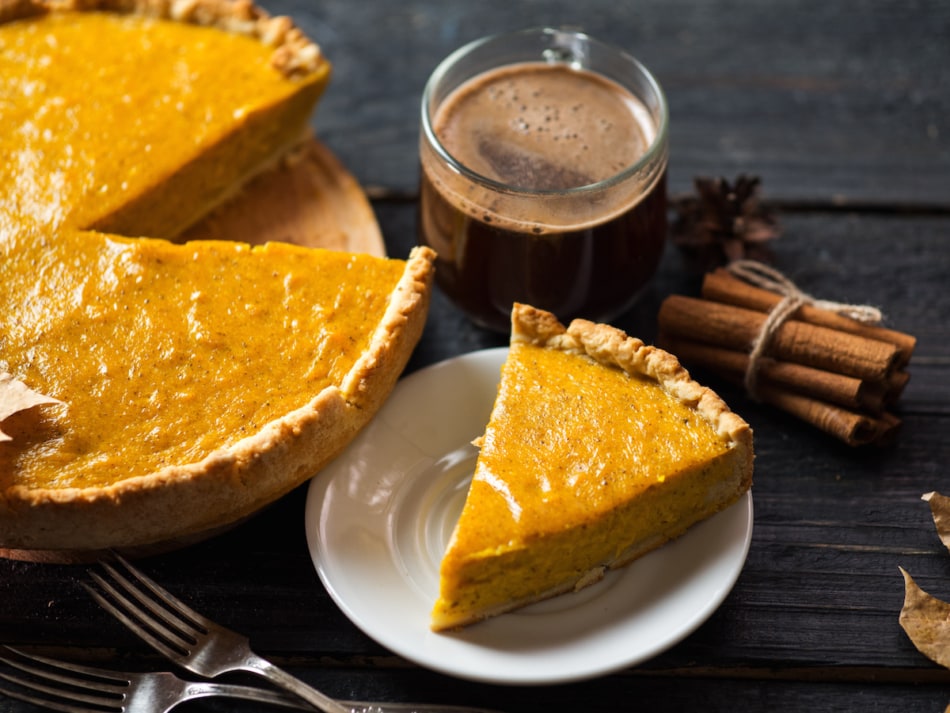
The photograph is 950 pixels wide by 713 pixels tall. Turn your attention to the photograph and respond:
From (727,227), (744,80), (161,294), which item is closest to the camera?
(161,294)

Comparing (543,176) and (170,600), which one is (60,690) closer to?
(170,600)

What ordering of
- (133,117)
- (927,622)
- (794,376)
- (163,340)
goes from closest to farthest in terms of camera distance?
(927,622), (163,340), (794,376), (133,117)

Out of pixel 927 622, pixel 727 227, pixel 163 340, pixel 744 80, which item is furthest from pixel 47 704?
pixel 744 80

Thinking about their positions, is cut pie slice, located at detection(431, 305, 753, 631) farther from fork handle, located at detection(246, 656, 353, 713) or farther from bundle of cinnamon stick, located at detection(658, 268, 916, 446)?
bundle of cinnamon stick, located at detection(658, 268, 916, 446)

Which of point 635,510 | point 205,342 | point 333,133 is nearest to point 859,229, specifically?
point 635,510

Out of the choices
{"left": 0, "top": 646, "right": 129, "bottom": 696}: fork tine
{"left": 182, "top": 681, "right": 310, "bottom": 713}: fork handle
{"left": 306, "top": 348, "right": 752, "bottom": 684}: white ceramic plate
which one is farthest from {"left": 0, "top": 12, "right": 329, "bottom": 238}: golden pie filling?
{"left": 182, "top": 681, "right": 310, "bottom": 713}: fork handle
